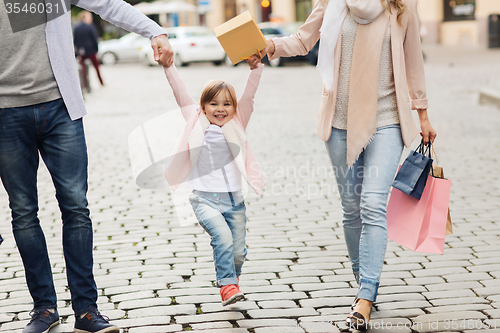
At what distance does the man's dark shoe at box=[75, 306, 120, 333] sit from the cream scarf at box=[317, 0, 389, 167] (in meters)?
1.48

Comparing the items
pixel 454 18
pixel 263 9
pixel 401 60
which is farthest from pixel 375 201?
pixel 263 9

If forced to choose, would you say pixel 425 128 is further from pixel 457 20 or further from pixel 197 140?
pixel 457 20

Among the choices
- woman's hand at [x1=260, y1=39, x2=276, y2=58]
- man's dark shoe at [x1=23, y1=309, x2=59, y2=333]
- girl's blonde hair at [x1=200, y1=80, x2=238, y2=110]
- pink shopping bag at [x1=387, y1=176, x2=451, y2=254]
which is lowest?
man's dark shoe at [x1=23, y1=309, x2=59, y2=333]

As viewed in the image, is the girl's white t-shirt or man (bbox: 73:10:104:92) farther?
man (bbox: 73:10:104:92)

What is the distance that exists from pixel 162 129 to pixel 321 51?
7.68 meters

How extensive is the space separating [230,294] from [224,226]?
0.36 metres

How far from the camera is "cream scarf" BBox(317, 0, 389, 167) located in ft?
10.7

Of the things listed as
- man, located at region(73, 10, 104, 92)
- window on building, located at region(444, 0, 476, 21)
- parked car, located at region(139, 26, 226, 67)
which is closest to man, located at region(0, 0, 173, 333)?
man, located at region(73, 10, 104, 92)

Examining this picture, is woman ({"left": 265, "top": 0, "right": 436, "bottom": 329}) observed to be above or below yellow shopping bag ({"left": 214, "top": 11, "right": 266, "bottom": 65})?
below


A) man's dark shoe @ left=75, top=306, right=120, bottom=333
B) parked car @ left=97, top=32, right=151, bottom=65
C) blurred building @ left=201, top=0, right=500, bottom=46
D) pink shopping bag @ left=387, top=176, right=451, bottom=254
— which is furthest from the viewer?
blurred building @ left=201, top=0, right=500, bottom=46

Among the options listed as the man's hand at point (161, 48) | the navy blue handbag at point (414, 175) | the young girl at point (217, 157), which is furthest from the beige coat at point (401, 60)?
the man's hand at point (161, 48)

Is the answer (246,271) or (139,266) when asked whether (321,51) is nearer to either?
(246,271)

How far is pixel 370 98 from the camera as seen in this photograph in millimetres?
3293

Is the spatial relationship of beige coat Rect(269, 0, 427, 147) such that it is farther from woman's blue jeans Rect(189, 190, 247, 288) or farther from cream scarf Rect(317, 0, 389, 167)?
woman's blue jeans Rect(189, 190, 247, 288)
